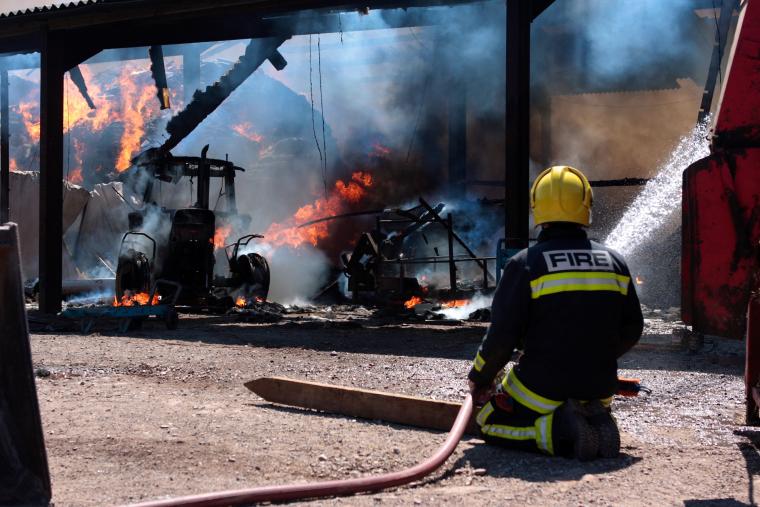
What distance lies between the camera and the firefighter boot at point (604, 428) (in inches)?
150

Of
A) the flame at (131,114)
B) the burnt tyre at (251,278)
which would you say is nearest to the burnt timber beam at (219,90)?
the burnt tyre at (251,278)

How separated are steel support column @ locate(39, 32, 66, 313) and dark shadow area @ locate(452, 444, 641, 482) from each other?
9.52m

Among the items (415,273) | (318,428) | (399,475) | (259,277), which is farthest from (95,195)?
(399,475)

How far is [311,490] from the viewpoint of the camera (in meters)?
3.10

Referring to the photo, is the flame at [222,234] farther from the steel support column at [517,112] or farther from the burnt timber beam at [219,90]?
the steel support column at [517,112]

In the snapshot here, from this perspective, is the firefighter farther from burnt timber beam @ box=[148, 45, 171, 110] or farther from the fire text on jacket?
burnt timber beam @ box=[148, 45, 171, 110]

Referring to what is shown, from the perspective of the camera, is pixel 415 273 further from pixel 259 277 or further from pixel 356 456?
pixel 356 456

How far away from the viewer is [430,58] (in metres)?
21.4

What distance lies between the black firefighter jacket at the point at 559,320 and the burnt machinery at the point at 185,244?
8.03 m

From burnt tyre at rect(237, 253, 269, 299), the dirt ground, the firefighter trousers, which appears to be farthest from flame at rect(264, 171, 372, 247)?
the firefighter trousers

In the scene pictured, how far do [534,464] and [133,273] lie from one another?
28.7ft

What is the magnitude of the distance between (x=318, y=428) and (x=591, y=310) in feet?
5.27

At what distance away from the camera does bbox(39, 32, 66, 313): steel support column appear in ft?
39.2

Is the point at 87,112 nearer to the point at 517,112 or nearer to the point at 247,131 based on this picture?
the point at 247,131
